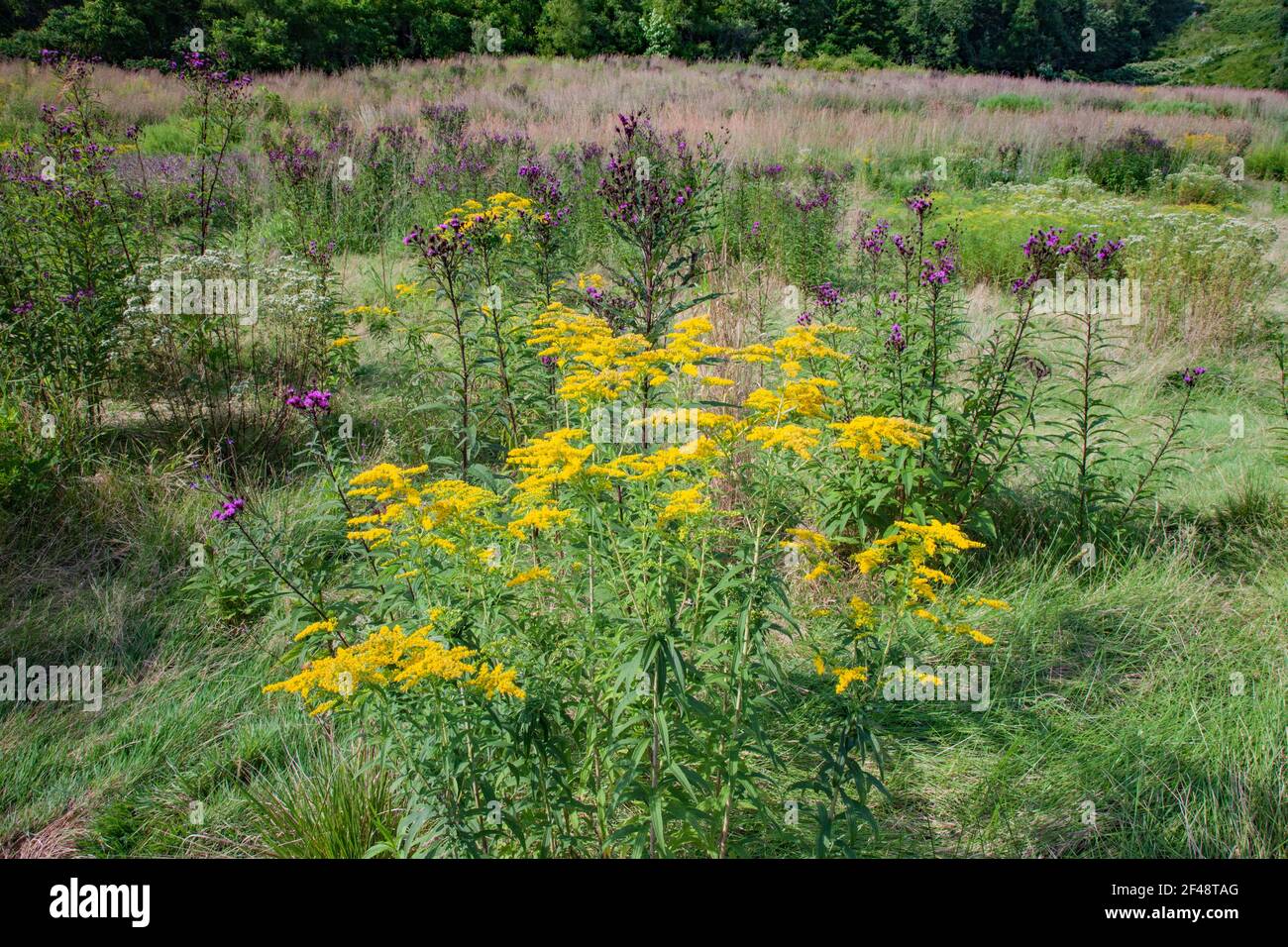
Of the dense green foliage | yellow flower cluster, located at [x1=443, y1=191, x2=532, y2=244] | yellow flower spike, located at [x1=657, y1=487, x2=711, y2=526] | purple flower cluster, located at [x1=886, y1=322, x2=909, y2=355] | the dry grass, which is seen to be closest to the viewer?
yellow flower spike, located at [x1=657, y1=487, x2=711, y2=526]

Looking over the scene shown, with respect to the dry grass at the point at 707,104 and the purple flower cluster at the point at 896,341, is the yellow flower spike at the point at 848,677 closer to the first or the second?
the purple flower cluster at the point at 896,341

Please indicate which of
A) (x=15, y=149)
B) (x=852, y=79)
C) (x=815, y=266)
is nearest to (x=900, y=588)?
(x=815, y=266)

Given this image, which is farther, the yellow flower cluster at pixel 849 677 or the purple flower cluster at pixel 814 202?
the purple flower cluster at pixel 814 202

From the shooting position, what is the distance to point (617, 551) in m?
2.02

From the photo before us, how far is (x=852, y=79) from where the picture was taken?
22781mm

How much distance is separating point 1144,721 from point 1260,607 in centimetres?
106

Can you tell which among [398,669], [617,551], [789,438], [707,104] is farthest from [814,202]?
[707,104]

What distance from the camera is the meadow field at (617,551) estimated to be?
2.00m

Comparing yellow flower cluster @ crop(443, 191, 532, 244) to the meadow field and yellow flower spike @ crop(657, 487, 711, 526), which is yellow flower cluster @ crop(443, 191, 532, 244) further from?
yellow flower spike @ crop(657, 487, 711, 526)

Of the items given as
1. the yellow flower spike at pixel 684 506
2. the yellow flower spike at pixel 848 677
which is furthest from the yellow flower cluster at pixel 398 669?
the yellow flower spike at pixel 848 677

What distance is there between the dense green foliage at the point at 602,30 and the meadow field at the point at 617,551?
7471mm

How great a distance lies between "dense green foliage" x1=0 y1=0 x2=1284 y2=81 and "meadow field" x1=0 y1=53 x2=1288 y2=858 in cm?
747

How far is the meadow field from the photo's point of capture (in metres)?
2.00

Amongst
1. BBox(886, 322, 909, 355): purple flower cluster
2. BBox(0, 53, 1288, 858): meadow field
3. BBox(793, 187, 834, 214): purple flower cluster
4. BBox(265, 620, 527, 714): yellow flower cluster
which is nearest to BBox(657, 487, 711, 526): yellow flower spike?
BBox(0, 53, 1288, 858): meadow field
